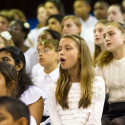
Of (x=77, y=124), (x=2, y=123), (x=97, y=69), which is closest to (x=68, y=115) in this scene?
(x=77, y=124)

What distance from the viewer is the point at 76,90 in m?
2.38

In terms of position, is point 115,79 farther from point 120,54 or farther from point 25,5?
point 25,5

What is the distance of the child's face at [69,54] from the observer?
242cm

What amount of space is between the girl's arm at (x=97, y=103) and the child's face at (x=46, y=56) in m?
0.81

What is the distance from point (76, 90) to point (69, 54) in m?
0.26

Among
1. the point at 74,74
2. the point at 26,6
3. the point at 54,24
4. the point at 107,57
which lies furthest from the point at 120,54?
the point at 26,6

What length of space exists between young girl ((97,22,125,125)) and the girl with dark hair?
570 millimetres

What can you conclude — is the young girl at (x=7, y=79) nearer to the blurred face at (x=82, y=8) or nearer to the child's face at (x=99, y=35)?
the child's face at (x=99, y=35)

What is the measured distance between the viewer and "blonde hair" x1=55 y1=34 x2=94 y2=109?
7.63 feet

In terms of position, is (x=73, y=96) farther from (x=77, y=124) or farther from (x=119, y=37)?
(x=119, y=37)

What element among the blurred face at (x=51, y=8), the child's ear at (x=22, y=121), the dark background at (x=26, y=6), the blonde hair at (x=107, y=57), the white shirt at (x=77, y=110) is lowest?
the white shirt at (x=77, y=110)

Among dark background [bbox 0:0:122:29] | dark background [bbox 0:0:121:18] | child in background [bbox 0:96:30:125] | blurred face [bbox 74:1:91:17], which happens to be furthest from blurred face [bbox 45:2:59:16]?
child in background [bbox 0:96:30:125]

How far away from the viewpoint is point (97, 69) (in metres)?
2.88

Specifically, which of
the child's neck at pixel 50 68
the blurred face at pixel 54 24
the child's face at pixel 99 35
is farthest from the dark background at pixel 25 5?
the child's neck at pixel 50 68
